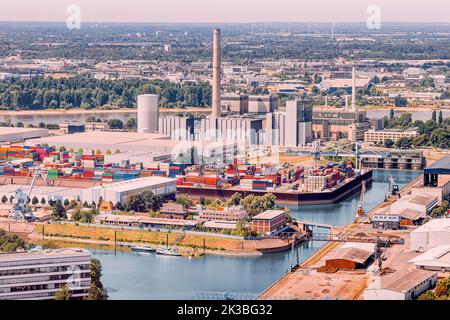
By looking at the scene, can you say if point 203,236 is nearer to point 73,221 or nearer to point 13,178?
point 73,221

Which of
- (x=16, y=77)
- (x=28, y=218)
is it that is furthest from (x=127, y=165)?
(x=16, y=77)

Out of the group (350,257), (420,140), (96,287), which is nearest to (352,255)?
(350,257)

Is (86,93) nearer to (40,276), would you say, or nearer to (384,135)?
(384,135)

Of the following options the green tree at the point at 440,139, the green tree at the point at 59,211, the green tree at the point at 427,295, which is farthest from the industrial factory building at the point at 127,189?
the green tree at the point at 440,139

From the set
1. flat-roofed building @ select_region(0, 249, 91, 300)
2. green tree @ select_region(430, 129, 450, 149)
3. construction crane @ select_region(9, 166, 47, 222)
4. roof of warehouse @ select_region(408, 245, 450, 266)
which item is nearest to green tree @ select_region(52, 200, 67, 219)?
construction crane @ select_region(9, 166, 47, 222)

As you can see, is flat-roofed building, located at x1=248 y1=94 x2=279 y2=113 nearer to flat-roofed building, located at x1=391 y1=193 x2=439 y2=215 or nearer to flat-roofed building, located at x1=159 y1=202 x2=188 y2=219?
flat-roofed building, located at x1=391 y1=193 x2=439 y2=215
